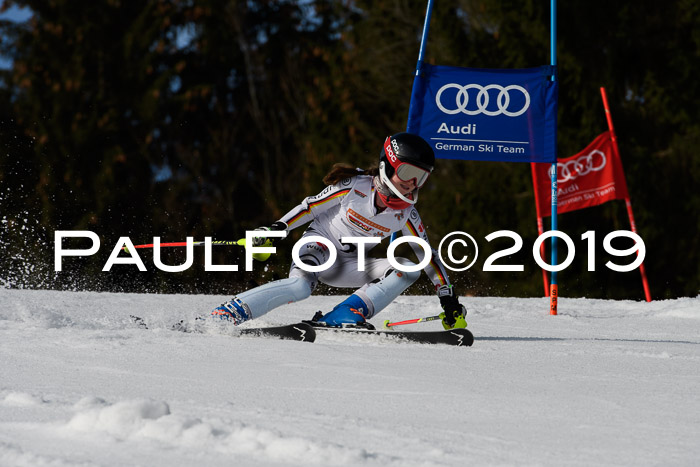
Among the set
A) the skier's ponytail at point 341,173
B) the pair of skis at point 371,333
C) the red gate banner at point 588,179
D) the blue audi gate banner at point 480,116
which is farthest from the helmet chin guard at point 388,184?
the red gate banner at point 588,179

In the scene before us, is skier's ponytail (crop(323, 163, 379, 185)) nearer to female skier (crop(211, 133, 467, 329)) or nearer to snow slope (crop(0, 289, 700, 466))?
female skier (crop(211, 133, 467, 329))

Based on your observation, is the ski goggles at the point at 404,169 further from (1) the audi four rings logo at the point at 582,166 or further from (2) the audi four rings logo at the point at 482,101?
(1) the audi four rings logo at the point at 582,166

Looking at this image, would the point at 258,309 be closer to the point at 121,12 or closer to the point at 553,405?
the point at 553,405

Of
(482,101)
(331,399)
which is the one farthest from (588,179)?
(331,399)

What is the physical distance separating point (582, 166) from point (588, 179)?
0.17 m

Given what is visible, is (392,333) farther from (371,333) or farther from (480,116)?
(480,116)

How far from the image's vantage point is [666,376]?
3.98 meters

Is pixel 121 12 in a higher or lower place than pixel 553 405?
higher

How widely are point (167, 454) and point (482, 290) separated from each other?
13851 mm

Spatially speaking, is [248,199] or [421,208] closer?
[421,208]

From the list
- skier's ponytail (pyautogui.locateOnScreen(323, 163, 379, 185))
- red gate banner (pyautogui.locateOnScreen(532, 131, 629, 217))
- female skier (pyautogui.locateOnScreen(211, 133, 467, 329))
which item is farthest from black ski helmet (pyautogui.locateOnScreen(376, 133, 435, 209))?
red gate banner (pyautogui.locateOnScreen(532, 131, 629, 217))

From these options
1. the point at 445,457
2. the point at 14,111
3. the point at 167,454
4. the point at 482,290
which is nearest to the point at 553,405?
the point at 445,457

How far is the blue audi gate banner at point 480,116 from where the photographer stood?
24.8ft

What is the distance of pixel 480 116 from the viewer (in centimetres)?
757
